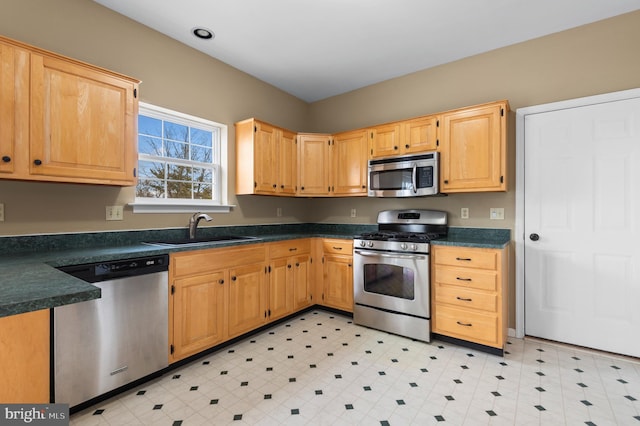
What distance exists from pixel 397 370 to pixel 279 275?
148 centimetres

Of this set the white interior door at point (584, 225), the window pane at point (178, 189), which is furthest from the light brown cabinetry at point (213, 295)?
the white interior door at point (584, 225)

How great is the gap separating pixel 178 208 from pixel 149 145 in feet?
2.08

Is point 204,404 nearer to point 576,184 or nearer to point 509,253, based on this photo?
point 509,253

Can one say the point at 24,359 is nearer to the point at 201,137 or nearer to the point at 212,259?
the point at 212,259

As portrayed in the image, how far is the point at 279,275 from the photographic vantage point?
326cm

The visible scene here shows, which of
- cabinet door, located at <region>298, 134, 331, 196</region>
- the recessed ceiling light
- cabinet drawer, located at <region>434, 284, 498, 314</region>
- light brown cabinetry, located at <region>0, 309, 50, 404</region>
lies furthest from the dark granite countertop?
the recessed ceiling light

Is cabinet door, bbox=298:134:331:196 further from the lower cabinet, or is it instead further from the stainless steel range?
the stainless steel range

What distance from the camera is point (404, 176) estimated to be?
3.29 metres

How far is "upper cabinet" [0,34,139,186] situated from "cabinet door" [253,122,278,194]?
1245 mm

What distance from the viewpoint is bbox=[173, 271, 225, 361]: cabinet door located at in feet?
7.70

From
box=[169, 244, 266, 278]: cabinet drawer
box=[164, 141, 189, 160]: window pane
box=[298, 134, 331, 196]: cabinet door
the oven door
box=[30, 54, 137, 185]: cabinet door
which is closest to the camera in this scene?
box=[30, 54, 137, 185]: cabinet door

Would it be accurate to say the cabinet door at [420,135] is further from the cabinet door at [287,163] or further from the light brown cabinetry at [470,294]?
the cabinet door at [287,163]

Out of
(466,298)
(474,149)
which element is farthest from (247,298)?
(474,149)

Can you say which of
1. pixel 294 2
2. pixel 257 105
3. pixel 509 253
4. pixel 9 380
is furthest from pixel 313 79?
pixel 9 380
